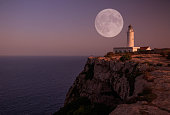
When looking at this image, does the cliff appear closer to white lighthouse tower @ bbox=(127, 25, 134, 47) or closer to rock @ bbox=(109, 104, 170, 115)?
rock @ bbox=(109, 104, 170, 115)

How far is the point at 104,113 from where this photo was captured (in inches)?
605

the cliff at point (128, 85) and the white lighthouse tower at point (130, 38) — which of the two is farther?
the white lighthouse tower at point (130, 38)

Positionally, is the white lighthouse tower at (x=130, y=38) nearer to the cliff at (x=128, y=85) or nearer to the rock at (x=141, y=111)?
the cliff at (x=128, y=85)

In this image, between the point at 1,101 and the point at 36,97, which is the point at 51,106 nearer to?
the point at 36,97

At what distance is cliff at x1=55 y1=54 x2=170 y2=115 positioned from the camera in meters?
7.45

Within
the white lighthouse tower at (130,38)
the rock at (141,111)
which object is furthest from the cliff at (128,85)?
the white lighthouse tower at (130,38)

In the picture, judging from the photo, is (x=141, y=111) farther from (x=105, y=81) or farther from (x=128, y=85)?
(x=105, y=81)

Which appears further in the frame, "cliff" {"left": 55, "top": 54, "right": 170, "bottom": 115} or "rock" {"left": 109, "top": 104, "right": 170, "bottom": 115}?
"cliff" {"left": 55, "top": 54, "right": 170, "bottom": 115}

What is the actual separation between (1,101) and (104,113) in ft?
168

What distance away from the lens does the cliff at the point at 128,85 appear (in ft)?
24.5

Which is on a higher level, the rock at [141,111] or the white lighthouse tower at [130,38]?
the white lighthouse tower at [130,38]

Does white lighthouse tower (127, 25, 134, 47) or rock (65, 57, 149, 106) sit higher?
white lighthouse tower (127, 25, 134, 47)

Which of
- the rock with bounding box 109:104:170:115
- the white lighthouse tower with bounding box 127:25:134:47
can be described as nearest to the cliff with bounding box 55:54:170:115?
the rock with bounding box 109:104:170:115

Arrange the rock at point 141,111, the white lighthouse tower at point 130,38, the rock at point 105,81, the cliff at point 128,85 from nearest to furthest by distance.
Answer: the rock at point 141,111
the cliff at point 128,85
the rock at point 105,81
the white lighthouse tower at point 130,38
